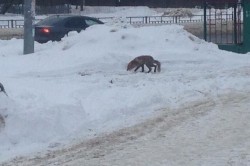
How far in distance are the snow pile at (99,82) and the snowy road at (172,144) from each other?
39 centimetres

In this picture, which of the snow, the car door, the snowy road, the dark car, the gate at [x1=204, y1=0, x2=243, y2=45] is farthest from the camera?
the car door

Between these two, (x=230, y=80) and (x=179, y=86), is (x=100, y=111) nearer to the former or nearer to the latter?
(x=179, y=86)

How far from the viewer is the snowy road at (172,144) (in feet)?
30.1

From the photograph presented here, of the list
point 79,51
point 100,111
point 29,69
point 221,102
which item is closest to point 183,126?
point 100,111

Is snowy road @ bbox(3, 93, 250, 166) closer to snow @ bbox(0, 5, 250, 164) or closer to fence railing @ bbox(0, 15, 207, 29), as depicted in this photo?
snow @ bbox(0, 5, 250, 164)

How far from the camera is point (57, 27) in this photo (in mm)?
28281

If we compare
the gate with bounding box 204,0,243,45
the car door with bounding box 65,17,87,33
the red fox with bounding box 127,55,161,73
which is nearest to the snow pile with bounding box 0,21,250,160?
the red fox with bounding box 127,55,161,73

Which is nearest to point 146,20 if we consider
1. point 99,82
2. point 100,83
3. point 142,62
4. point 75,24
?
point 75,24

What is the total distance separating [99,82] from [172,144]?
225 inches

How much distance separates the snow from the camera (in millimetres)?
10766

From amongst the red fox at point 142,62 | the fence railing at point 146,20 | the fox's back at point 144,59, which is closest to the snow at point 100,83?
the red fox at point 142,62

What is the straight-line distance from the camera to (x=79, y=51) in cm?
2036

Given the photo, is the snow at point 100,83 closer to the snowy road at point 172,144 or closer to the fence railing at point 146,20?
the snowy road at point 172,144

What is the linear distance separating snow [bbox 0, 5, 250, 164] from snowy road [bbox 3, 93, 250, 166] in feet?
0.87
